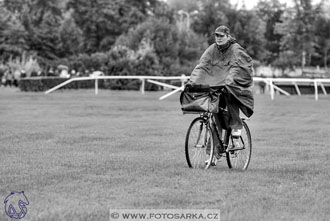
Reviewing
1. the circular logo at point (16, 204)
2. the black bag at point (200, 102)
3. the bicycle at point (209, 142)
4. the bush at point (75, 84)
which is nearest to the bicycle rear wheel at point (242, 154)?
the bicycle at point (209, 142)

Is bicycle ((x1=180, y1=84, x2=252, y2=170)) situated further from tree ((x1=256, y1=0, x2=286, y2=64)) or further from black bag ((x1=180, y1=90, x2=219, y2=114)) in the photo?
tree ((x1=256, y1=0, x2=286, y2=64))

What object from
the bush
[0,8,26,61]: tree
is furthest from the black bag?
[0,8,26,61]: tree

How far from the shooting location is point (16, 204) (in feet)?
21.5

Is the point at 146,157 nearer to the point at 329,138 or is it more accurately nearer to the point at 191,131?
the point at 191,131

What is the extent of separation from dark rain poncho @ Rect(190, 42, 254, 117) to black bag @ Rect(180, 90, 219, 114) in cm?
19

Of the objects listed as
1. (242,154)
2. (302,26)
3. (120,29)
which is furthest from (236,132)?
(120,29)

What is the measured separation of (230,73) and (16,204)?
3.28 meters

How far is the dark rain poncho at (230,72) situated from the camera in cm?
874

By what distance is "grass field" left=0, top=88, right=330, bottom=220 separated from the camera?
6.61 metres

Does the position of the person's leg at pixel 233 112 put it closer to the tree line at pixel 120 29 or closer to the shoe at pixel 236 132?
the shoe at pixel 236 132

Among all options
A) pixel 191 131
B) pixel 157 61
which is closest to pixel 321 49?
pixel 157 61

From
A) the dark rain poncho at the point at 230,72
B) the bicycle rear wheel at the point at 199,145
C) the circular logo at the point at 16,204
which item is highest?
the dark rain poncho at the point at 230,72

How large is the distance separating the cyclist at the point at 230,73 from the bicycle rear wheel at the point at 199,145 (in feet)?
1.07

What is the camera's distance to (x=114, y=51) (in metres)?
39.4
